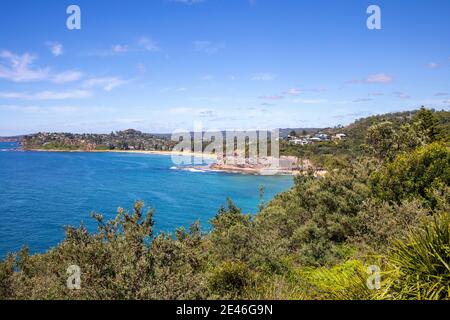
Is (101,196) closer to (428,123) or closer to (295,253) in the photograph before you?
(428,123)

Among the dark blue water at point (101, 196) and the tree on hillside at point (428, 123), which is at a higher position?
the tree on hillside at point (428, 123)

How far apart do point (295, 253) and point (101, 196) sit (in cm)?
5067

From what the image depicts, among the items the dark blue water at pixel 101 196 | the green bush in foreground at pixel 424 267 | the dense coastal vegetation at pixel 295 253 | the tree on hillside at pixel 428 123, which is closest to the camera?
the green bush in foreground at pixel 424 267

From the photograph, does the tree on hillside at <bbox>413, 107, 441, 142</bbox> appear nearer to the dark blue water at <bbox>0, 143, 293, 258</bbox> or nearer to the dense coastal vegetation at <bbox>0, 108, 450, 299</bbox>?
the dense coastal vegetation at <bbox>0, 108, 450, 299</bbox>

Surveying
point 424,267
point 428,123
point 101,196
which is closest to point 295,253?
point 424,267

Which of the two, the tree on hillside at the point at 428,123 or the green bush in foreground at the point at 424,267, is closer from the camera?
the green bush in foreground at the point at 424,267

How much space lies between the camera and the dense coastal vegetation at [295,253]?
611 cm

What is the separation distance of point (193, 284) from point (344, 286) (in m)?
2.76

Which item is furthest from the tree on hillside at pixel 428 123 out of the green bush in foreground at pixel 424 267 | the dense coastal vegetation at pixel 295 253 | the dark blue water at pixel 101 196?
the green bush in foreground at pixel 424 267

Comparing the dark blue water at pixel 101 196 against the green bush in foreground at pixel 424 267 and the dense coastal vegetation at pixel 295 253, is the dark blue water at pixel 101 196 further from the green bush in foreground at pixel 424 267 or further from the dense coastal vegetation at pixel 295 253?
the green bush in foreground at pixel 424 267

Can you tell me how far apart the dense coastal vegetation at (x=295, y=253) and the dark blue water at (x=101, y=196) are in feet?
68.4

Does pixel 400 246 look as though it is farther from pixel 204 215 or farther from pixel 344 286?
pixel 204 215

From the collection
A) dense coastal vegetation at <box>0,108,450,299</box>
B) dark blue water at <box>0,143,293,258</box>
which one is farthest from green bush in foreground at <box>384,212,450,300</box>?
dark blue water at <box>0,143,293,258</box>

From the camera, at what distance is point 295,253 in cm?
1752
